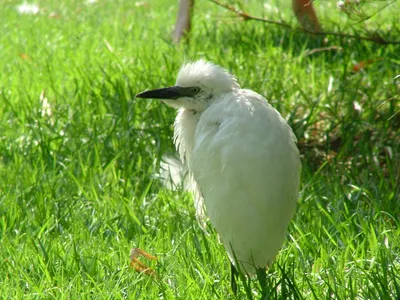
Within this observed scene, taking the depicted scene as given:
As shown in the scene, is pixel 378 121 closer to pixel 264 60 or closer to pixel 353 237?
pixel 264 60

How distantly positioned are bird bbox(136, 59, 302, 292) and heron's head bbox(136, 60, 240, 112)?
0.11 meters

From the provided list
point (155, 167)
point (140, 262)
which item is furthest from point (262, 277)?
point (155, 167)

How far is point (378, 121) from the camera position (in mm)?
4949

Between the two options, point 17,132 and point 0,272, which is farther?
point 17,132

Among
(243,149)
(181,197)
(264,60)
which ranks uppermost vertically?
(243,149)

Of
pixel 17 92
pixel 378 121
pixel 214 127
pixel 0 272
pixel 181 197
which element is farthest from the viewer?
pixel 17 92

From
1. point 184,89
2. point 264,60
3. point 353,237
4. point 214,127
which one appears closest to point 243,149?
point 214,127

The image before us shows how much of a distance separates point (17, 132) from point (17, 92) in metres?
0.67

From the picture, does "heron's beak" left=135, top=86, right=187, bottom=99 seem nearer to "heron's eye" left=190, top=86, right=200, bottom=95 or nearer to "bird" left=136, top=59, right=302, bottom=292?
"heron's eye" left=190, top=86, right=200, bottom=95

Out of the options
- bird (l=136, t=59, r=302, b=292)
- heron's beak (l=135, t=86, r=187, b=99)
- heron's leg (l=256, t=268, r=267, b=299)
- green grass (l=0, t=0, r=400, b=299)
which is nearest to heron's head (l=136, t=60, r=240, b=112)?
heron's beak (l=135, t=86, r=187, b=99)

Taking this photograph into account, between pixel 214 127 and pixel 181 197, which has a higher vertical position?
pixel 214 127

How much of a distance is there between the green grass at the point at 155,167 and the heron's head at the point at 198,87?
64cm

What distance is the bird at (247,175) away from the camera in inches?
116

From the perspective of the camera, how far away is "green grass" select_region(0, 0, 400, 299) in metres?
3.27
